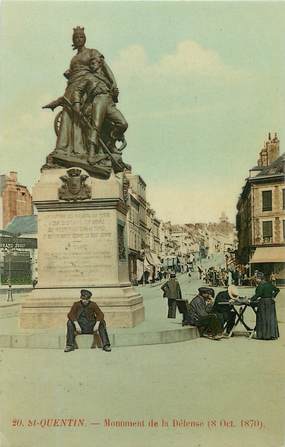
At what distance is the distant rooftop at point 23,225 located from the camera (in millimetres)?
13578

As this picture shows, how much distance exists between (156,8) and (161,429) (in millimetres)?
7346

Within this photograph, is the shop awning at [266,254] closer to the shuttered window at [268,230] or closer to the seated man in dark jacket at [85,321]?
the shuttered window at [268,230]

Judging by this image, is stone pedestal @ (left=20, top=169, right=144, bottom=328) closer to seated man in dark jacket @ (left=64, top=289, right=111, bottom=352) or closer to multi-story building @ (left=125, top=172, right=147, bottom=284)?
multi-story building @ (left=125, top=172, right=147, bottom=284)

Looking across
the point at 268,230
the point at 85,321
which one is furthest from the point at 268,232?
the point at 85,321

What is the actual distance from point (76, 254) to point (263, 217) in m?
9.12

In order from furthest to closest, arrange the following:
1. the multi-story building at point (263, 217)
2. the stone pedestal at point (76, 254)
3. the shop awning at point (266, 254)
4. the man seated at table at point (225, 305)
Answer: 1. the shop awning at point (266, 254)
2. the multi-story building at point (263, 217)
3. the man seated at table at point (225, 305)
4. the stone pedestal at point (76, 254)

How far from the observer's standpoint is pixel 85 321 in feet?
34.0

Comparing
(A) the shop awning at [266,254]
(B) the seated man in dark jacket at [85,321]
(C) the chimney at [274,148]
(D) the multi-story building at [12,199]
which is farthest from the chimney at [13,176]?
(A) the shop awning at [266,254]

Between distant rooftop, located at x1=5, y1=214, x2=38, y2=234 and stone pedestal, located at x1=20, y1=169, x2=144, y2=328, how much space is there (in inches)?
55.4

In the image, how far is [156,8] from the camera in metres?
10.4

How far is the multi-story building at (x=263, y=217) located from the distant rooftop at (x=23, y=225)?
192 inches

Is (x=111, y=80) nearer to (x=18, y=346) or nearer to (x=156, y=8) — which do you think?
(x=156, y=8)

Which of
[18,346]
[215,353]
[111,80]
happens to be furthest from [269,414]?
[111,80]

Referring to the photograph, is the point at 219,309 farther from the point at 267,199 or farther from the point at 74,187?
the point at 267,199
